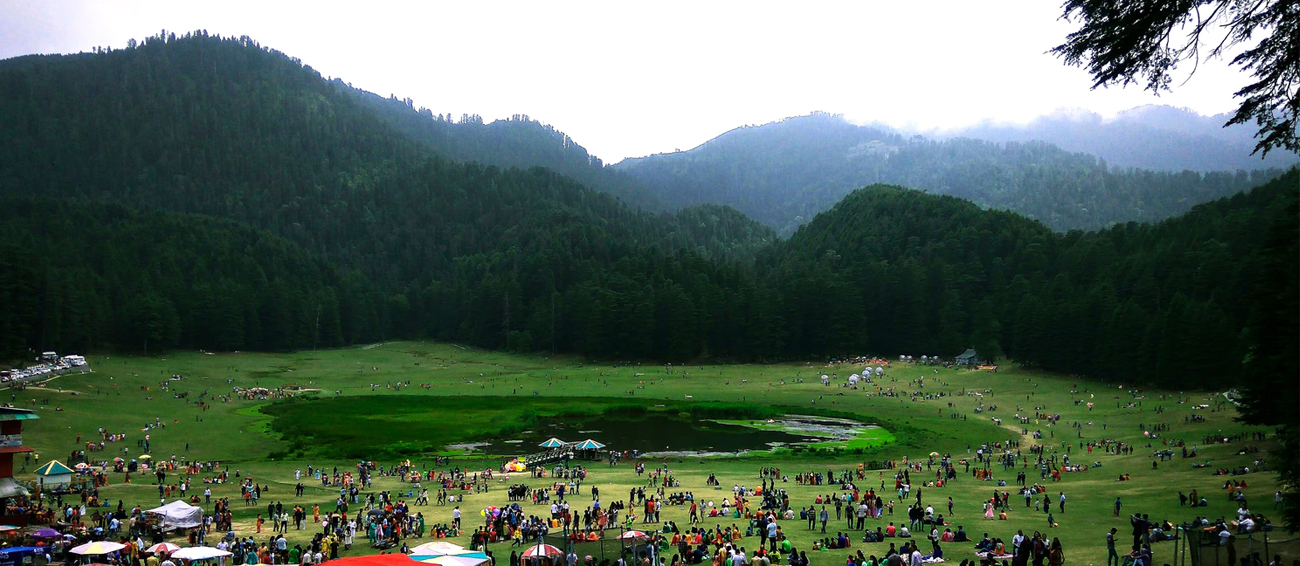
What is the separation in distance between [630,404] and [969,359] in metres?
57.7

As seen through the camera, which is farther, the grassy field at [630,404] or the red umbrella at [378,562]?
the grassy field at [630,404]

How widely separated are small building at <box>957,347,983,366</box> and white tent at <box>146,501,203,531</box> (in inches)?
3943

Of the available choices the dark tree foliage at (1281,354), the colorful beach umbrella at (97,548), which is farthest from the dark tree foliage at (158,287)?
the dark tree foliage at (1281,354)

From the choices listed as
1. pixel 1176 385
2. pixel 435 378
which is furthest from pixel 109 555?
pixel 1176 385

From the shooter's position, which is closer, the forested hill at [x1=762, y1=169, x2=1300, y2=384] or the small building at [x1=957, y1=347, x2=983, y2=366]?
the forested hill at [x1=762, y1=169, x2=1300, y2=384]

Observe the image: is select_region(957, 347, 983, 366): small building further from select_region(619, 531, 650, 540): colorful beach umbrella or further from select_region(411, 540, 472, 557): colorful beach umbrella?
select_region(411, 540, 472, 557): colorful beach umbrella

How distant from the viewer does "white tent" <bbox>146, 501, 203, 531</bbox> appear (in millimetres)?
32406

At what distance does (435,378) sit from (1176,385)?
277 feet

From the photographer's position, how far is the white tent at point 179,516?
32406mm

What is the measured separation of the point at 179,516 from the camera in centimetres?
3253

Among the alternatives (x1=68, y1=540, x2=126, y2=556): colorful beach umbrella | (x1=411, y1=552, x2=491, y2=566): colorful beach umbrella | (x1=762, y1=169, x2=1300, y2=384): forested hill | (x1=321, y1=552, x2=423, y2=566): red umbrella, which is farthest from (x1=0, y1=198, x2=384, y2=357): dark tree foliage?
(x1=321, y1=552, x2=423, y2=566): red umbrella

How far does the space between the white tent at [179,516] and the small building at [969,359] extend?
A: 100 m

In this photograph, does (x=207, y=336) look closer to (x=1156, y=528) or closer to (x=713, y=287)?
(x=713, y=287)

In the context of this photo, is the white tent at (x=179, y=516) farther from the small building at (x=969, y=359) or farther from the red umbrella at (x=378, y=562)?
the small building at (x=969, y=359)
